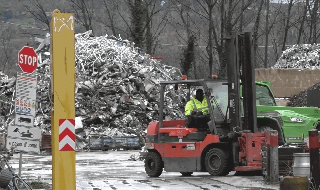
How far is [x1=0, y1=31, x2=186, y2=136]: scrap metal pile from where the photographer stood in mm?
36531

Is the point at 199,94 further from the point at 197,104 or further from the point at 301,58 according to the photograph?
the point at 301,58

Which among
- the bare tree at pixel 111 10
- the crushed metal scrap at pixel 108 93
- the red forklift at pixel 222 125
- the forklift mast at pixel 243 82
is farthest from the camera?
the bare tree at pixel 111 10

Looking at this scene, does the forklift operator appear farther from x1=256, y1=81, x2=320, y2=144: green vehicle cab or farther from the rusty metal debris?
the rusty metal debris

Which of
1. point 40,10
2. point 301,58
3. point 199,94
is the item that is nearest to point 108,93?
point 199,94

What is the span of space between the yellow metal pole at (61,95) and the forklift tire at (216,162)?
7.44m

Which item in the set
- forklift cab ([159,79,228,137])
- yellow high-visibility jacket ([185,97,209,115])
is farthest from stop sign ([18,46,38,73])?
yellow high-visibility jacket ([185,97,209,115])

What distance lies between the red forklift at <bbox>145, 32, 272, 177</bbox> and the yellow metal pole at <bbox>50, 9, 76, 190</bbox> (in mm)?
7495

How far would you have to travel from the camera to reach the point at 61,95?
1021 cm

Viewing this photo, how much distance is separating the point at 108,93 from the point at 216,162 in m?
20.9

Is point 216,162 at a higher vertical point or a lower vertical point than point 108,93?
lower

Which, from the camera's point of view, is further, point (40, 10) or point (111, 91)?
point (40, 10)

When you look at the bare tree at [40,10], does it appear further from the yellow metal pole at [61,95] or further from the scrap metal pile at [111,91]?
the yellow metal pole at [61,95]

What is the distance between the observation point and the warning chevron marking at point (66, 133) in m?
10.2

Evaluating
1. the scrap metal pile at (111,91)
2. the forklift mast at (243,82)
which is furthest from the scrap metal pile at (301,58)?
the forklift mast at (243,82)
